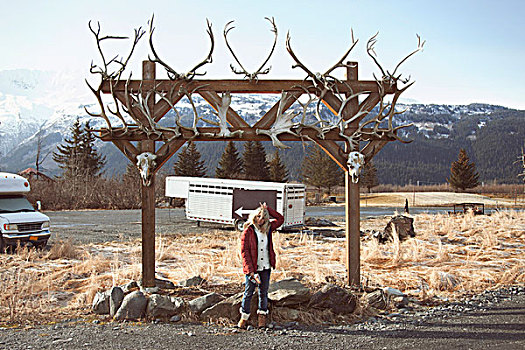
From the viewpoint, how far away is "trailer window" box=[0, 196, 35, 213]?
480 inches

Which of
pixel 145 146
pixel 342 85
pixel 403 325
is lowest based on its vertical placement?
pixel 403 325

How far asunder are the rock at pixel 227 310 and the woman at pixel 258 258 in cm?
26

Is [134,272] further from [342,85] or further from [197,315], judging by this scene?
[342,85]

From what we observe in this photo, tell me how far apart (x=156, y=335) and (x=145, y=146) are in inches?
120

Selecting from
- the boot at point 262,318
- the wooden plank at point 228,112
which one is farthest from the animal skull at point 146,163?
the boot at point 262,318

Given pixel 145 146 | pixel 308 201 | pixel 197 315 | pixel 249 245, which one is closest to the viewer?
pixel 249 245

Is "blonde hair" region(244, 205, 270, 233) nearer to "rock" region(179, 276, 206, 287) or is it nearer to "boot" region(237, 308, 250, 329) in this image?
"boot" region(237, 308, 250, 329)

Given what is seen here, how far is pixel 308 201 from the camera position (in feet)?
140

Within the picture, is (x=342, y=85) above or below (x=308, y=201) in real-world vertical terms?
above

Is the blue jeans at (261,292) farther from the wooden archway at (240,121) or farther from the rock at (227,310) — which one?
the wooden archway at (240,121)

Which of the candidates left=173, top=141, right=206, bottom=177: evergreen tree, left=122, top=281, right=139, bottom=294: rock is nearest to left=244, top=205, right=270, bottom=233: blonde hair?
left=122, top=281, right=139, bottom=294: rock

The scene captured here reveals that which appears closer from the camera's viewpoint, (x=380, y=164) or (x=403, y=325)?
(x=403, y=325)

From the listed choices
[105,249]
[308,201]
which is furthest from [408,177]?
[105,249]

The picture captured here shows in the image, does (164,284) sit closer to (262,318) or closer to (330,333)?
(262,318)
